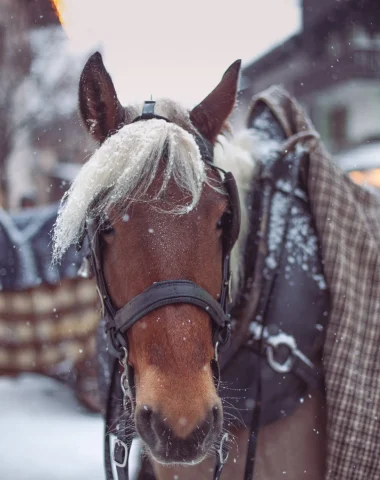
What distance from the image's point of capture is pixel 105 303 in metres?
1.20

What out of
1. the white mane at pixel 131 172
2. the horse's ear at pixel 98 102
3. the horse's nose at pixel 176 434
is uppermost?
the horse's ear at pixel 98 102

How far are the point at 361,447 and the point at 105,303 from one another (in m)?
0.88

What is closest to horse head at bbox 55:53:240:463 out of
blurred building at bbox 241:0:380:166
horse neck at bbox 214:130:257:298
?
horse neck at bbox 214:130:257:298

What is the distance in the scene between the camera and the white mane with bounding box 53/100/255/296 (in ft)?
3.67

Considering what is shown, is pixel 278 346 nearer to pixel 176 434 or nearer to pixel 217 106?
pixel 176 434

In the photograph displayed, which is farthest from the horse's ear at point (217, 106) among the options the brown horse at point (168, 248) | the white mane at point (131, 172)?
the white mane at point (131, 172)

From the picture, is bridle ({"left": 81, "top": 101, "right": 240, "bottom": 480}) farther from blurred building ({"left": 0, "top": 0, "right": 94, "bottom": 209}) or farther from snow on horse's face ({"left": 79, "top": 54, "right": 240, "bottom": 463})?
blurred building ({"left": 0, "top": 0, "right": 94, "bottom": 209})

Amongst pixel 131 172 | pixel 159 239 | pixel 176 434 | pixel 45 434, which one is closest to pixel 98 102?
pixel 131 172

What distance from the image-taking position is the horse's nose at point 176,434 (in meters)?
0.92

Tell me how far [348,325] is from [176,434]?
0.72 metres

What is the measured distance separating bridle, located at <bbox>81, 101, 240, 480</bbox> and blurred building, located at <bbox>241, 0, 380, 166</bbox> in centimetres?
1182

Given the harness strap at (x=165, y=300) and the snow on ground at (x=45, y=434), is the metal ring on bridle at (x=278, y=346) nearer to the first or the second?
the harness strap at (x=165, y=300)

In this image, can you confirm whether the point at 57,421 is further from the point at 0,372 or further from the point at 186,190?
the point at 186,190

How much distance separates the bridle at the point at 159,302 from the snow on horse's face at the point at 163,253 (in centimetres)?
2
